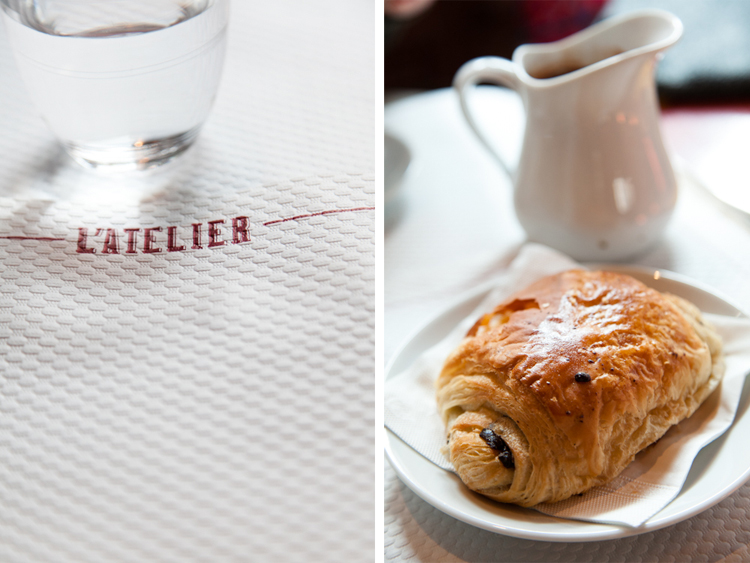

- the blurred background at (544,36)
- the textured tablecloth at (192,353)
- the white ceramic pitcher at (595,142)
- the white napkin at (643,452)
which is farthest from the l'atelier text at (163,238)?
the blurred background at (544,36)

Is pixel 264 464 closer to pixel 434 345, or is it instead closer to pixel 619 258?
pixel 434 345

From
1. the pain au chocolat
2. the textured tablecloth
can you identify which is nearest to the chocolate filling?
the pain au chocolat

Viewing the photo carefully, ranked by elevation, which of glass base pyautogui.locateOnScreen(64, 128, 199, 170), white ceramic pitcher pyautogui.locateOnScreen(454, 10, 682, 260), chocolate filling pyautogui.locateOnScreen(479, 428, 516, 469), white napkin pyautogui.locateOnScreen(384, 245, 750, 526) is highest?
glass base pyautogui.locateOnScreen(64, 128, 199, 170)

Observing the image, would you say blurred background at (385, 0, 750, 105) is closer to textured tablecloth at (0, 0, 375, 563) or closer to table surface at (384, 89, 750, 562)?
table surface at (384, 89, 750, 562)

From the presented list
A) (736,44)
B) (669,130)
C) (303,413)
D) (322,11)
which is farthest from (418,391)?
(736,44)

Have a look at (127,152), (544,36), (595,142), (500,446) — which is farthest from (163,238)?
(544,36)

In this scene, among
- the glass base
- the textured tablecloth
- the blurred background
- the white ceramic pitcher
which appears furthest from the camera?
the blurred background

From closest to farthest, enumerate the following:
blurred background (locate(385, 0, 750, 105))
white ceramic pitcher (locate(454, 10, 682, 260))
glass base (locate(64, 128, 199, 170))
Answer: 1. glass base (locate(64, 128, 199, 170))
2. white ceramic pitcher (locate(454, 10, 682, 260))
3. blurred background (locate(385, 0, 750, 105))
